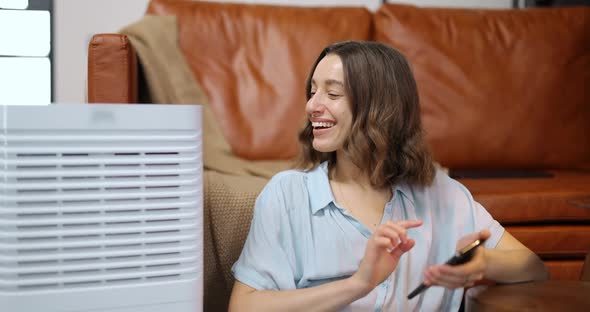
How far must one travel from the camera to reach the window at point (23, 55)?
2604 millimetres

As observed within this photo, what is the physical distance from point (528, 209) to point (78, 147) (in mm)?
1270

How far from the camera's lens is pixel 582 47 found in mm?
2539

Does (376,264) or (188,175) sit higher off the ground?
(188,175)

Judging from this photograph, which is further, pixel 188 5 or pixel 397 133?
pixel 188 5

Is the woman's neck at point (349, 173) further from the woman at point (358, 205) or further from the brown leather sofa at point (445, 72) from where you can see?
the brown leather sofa at point (445, 72)

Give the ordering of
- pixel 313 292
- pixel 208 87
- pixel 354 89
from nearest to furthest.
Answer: pixel 313 292 < pixel 354 89 < pixel 208 87

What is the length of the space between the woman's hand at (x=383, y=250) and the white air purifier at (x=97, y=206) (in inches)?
11.0

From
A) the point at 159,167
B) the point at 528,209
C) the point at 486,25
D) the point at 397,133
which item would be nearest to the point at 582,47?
the point at 486,25

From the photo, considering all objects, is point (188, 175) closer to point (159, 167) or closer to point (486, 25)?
point (159, 167)

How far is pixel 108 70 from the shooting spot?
64.0 inches

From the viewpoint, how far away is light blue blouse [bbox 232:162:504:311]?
1.22 m

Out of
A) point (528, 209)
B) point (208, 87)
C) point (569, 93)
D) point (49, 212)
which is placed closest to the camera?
point (49, 212)

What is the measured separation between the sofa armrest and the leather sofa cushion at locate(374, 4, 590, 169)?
116 cm

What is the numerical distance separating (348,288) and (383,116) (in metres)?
0.34
